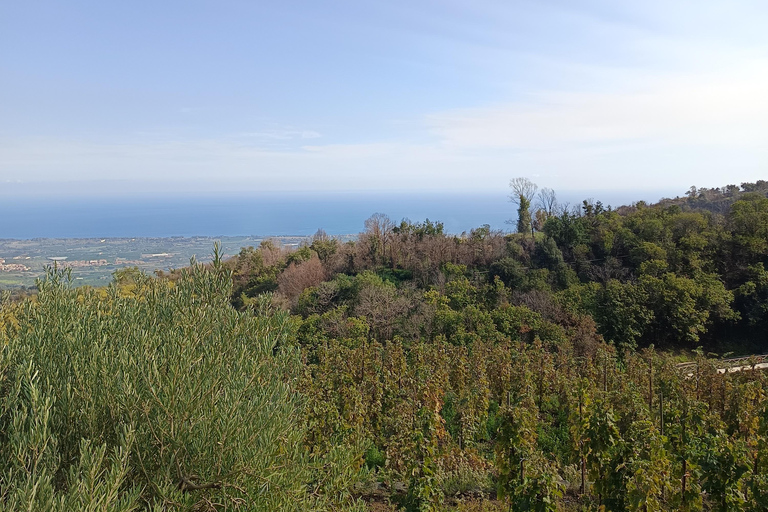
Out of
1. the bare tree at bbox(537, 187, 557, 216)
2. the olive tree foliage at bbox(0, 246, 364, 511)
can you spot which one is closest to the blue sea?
the bare tree at bbox(537, 187, 557, 216)

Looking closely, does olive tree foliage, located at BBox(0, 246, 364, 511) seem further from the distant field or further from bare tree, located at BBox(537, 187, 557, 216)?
bare tree, located at BBox(537, 187, 557, 216)

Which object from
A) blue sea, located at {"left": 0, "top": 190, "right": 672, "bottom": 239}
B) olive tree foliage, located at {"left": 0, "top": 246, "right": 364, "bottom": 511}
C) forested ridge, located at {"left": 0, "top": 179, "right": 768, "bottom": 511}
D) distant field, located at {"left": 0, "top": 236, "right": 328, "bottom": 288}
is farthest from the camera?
blue sea, located at {"left": 0, "top": 190, "right": 672, "bottom": 239}

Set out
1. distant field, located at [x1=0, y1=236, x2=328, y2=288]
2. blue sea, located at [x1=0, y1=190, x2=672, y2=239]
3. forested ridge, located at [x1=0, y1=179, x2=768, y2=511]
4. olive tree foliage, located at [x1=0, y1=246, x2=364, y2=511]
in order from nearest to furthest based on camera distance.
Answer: olive tree foliage, located at [x1=0, y1=246, x2=364, y2=511] → forested ridge, located at [x1=0, y1=179, x2=768, y2=511] → distant field, located at [x1=0, y1=236, x2=328, y2=288] → blue sea, located at [x1=0, y1=190, x2=672, y2=239]

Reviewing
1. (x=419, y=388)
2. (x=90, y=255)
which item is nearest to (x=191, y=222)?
(x=90, y=255)

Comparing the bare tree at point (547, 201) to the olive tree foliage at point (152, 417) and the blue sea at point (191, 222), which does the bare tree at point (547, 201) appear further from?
the olive tree foliage at point (152, 417)

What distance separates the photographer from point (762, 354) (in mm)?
16438

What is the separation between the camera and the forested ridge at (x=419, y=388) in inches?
126

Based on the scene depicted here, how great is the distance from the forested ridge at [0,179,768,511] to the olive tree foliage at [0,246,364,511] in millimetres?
20

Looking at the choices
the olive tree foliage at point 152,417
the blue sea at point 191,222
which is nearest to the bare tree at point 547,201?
the blue sea at point 191,222

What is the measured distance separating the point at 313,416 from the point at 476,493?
11.0 ft

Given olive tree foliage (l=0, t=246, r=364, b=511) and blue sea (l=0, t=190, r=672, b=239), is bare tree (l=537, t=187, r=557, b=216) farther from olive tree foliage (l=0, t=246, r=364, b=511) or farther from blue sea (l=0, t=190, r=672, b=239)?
olive tree foliage (l=0, t=246, r=364, b=511)

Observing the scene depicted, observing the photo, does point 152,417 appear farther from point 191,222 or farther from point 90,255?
point 191,222

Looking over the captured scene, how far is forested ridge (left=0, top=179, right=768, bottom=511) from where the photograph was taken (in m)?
3.20

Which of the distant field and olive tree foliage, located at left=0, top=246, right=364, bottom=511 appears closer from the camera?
olive tree foliage, located at left=0, top=246, right=364, bottom=511
